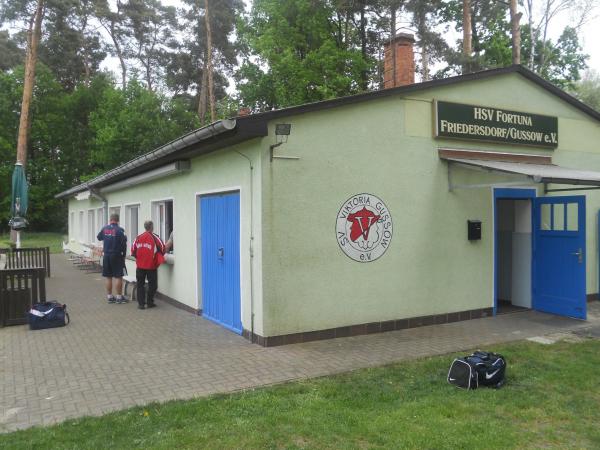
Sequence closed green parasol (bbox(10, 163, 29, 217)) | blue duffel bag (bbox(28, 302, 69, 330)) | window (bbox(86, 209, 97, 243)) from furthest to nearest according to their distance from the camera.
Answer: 1. window (bbox(86, 209, 97, 243))
2. closed green parasol (bbox(10, 163, 29, 217))
3. blue duffel bag (bbox(28, 302, 69, 330))

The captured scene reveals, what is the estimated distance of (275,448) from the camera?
3.64 m

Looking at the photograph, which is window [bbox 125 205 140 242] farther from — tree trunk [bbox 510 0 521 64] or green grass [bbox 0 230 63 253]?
green grass [bbox 0 230 63 253]

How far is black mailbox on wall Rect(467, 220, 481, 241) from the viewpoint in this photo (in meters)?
8.16

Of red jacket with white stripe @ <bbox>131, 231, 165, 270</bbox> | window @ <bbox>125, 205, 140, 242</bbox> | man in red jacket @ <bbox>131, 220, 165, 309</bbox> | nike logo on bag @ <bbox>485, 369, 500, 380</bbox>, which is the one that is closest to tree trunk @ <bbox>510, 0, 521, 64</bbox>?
window @ <bbox>125, 205, 140, 242</bbox>

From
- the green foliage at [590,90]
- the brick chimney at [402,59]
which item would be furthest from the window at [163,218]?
the green foliage at [590,90]

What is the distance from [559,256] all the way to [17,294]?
907 centimetres

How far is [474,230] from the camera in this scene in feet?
26.8

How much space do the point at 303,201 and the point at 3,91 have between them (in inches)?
1400

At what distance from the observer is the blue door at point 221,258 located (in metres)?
7.25

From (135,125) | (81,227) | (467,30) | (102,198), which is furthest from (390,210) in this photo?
(135,125)

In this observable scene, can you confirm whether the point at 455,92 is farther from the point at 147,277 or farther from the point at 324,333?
the point at 147,277

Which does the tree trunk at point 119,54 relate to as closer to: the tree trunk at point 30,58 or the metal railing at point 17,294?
the tree trunk at point 30,58

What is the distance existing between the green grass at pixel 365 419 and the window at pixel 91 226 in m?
15.5

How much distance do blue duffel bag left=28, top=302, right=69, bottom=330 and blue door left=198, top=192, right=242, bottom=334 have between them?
226 centimetres
